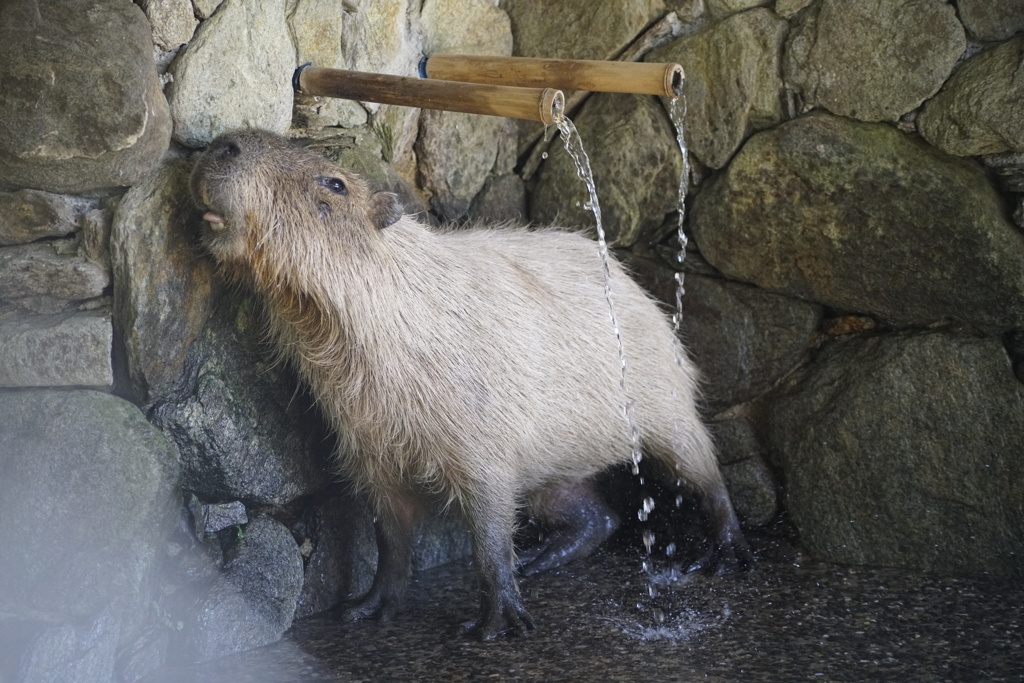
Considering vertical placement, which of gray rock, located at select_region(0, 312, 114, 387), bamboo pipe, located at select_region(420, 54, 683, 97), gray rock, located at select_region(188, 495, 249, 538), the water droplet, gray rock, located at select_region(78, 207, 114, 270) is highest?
bamboo pipe, located at select_region(420, 54, 683, 97)

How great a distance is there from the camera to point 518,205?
4.50m

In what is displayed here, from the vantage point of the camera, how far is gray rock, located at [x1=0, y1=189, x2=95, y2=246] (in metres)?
2.93

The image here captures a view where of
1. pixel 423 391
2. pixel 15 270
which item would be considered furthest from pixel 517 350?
pixel 15 270

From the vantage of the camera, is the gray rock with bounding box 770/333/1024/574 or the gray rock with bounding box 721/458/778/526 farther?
the gray rock with bounding box 721/458/778/526

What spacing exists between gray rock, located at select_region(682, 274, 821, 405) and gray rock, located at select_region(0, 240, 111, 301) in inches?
92.2

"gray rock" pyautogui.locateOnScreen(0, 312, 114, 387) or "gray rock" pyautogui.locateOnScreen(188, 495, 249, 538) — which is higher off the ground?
"gray rock" pyautogui.locateOnScreen(0, 312, 114, 387)

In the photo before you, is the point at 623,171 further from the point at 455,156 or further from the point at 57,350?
the point at 57,350

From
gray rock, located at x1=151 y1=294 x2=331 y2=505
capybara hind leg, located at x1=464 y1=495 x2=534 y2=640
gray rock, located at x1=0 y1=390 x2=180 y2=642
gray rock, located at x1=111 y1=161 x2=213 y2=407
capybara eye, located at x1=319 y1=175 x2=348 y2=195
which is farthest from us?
capybara hind leg, located at x1=464 y1=495 x2=534 y2=640

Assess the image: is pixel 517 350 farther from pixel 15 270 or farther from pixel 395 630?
pixel 15 270

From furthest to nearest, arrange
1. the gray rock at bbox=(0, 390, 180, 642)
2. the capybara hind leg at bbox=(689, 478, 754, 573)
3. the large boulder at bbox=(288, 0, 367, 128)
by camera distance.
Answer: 1. the capybara hind leg at bbox=(689, 478, 754, 573)
2. the large boulder at bbox=(288, 0, 367, 128)
3. the gray rock at bbox=(0, 390, 180, 642)

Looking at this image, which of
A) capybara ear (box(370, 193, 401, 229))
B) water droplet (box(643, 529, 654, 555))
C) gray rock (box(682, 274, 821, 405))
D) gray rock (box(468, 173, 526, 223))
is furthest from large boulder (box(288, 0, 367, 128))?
water droplet (box(643, 529, 654, 555))

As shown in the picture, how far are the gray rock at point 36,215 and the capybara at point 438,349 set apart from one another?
1.24 ft

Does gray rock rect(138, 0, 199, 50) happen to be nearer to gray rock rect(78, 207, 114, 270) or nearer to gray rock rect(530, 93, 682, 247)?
gray rock rect(78, 207, 114, 270)

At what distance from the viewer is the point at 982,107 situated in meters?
3.44
